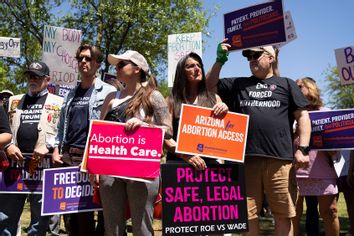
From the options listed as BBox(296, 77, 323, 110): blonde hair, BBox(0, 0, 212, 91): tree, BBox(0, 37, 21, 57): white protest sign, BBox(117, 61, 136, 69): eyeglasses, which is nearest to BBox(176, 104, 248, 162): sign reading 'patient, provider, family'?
BBox(117, 61, 136, 69): eyeglasses

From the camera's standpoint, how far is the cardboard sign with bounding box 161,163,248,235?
3.52m

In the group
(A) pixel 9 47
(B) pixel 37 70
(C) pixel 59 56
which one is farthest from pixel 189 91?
(A) pixel 9 47

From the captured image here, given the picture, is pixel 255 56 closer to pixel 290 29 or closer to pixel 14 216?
pixel 290 29

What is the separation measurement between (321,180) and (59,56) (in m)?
4.06

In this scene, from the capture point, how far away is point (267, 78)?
3.89 meters

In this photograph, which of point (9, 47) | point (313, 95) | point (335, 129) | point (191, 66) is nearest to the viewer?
point (191, 66)

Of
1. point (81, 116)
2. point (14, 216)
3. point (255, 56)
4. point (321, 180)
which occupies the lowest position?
point (14, 216)

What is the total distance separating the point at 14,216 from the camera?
4.27 metres

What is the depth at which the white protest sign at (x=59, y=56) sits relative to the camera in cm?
641

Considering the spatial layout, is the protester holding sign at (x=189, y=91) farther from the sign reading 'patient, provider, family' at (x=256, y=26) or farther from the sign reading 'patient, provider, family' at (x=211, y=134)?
the sign reading 'patient, provider, family' at (x=256, y=26)

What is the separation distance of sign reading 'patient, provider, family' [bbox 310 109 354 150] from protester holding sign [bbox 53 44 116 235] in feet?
7.28

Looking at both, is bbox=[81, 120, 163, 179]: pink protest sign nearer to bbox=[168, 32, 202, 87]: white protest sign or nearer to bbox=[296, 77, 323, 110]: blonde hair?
bbox=[296, 77, 323, 110]: blonde hair

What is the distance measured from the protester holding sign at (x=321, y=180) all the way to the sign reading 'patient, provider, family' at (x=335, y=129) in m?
0.18

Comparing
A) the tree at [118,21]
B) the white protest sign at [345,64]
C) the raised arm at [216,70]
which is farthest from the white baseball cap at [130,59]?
the tree at [118,21]
